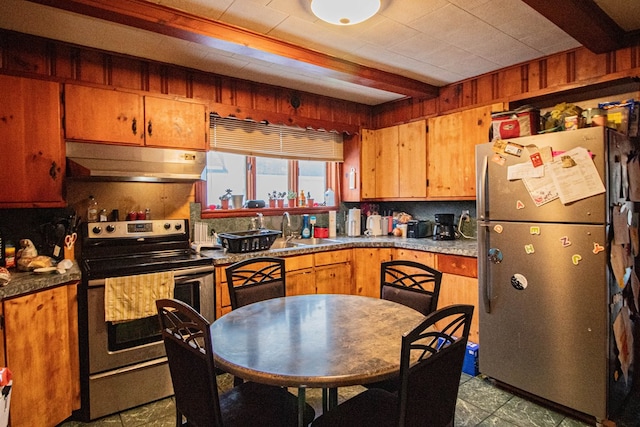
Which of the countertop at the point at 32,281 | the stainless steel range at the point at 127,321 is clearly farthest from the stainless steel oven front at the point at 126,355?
the countertop at the point at 32,281

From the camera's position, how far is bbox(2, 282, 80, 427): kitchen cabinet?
6.25 feet

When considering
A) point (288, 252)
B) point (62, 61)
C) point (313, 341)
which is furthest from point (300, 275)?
point (62, 61)

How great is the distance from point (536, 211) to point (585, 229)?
0.88ft

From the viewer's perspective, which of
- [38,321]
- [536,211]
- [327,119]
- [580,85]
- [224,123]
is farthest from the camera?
[327,119]

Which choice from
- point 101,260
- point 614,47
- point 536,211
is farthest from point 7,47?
point 614,47

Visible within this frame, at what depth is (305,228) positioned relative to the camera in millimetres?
3943

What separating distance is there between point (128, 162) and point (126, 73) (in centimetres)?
74

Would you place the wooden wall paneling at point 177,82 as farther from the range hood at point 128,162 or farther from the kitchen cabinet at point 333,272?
the kitchen cabinet at point 333,272

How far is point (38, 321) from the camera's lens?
6.59 feet

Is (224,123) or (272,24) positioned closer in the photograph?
(272,24)

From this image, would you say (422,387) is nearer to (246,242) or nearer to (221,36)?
(246,242)

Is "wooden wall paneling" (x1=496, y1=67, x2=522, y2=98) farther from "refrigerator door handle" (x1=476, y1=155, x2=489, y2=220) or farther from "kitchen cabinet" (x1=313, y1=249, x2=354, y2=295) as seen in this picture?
"kitchen cabinet" (x1=313, y1=249, x2=354, y2=295)

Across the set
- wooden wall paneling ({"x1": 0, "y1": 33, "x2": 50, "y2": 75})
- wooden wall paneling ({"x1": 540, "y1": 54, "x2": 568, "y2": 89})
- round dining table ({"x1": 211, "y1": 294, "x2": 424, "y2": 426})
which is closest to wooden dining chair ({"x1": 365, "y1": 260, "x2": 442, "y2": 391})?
round dining table ({"x1": 211, "y1": 294, "x2": 424, "y2": 426})

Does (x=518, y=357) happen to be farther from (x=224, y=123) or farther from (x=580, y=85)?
(x=224, y=123)
